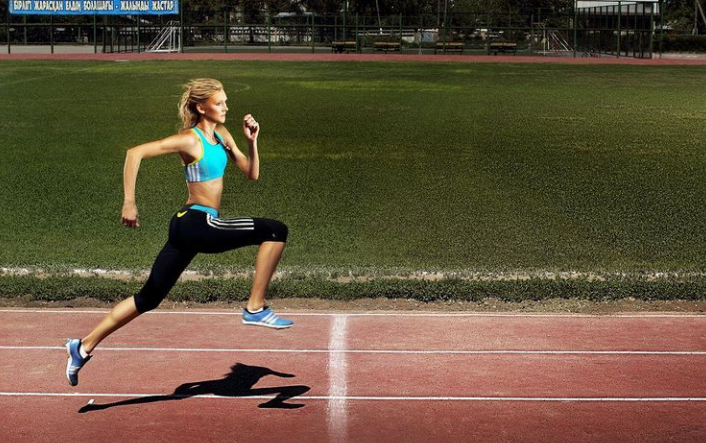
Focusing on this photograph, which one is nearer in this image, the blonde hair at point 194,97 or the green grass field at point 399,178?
the blonde hair at point 194,97

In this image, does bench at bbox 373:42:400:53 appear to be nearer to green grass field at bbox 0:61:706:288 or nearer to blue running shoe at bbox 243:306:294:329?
green grass field at bbox 0:61:706:288

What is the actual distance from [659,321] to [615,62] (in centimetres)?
4492

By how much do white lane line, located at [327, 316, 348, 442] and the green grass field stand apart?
2.27m

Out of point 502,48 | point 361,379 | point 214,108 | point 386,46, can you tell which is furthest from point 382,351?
point 386,46

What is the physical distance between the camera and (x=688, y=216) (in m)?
15.9

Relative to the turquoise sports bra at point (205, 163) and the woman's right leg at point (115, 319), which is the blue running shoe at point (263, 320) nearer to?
the woman's right leg at point (115, 319)

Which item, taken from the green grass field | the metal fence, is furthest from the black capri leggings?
the metal fence

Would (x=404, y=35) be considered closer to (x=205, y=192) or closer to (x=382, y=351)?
(x=382, y=351)

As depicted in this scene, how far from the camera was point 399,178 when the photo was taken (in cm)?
1922

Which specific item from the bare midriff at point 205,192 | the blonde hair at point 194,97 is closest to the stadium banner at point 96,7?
the blonde hair at point 194,97

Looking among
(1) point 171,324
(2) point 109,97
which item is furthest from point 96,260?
(2) point 109,97

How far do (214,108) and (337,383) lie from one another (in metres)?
2.29

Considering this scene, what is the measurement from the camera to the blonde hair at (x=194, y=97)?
7.57 m

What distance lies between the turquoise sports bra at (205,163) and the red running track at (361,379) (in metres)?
1.58
